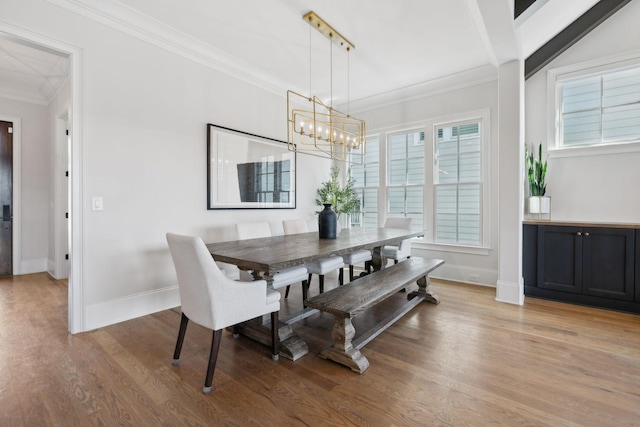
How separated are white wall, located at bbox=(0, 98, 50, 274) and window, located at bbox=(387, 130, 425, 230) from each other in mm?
5484

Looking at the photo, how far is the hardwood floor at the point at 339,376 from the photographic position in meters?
1.56

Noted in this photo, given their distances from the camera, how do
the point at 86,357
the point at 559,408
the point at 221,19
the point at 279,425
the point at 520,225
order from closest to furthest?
the point at 279,425
the point at 559,408
the point at 86,357
the point at 221,19
the point at 520,225

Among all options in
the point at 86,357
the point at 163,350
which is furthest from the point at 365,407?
the point at 86,357

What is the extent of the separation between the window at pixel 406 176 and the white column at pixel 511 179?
4.40 feet

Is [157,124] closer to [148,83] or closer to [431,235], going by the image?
[148,83]

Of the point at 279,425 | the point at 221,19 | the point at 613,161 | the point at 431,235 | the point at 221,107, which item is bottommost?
the point at 279,425

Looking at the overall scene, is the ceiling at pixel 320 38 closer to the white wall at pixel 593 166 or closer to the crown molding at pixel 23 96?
the crown molding at pixel 23 96

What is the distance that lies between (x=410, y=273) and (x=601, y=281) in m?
2.05

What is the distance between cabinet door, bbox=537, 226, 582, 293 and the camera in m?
3.21

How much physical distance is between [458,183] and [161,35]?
4068 mm

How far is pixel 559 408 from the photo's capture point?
5.28ft

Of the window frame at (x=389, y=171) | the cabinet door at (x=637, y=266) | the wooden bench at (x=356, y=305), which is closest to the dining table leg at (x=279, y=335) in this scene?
the wooden bench at (x=356, y=305)

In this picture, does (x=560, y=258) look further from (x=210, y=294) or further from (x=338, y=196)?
(x=210, y=294)

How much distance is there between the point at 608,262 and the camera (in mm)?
3064
